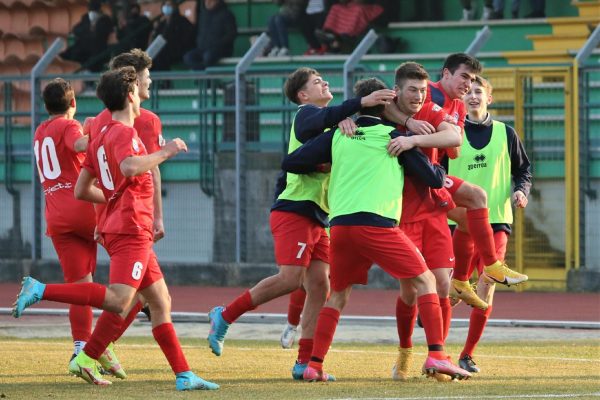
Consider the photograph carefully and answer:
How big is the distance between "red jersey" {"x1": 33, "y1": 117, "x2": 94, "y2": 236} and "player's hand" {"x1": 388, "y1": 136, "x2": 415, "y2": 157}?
7.78ft

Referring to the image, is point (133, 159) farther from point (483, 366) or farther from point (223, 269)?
point (223, 269)

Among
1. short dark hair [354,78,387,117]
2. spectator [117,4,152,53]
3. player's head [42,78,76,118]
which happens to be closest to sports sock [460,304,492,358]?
short dark hair [354,78,387,117]

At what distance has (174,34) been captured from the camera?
2258cm

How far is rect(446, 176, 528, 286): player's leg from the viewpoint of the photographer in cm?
1001

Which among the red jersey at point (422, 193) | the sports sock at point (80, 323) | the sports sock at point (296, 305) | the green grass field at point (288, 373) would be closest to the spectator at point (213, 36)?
the green grass field at point (288, 373)

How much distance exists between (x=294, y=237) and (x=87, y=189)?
1590 mm

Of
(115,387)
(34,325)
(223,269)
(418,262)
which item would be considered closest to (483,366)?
(418,262)

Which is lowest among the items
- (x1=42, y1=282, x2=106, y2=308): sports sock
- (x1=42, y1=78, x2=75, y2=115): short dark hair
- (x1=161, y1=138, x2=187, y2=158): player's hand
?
(x1=42, y1=282, x2=106, y2=308): sports sock

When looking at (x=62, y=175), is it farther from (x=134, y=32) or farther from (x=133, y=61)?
(x=134, y=32)

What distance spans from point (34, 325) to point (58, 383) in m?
4.99

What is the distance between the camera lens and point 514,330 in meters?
13.5

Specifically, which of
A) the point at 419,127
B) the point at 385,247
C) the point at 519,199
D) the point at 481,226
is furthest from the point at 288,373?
the point at 519,199

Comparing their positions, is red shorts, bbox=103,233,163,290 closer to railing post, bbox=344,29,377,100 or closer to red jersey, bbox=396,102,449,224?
red jersey, bbox=396,102,449,224

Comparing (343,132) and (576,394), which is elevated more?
(343,132)
